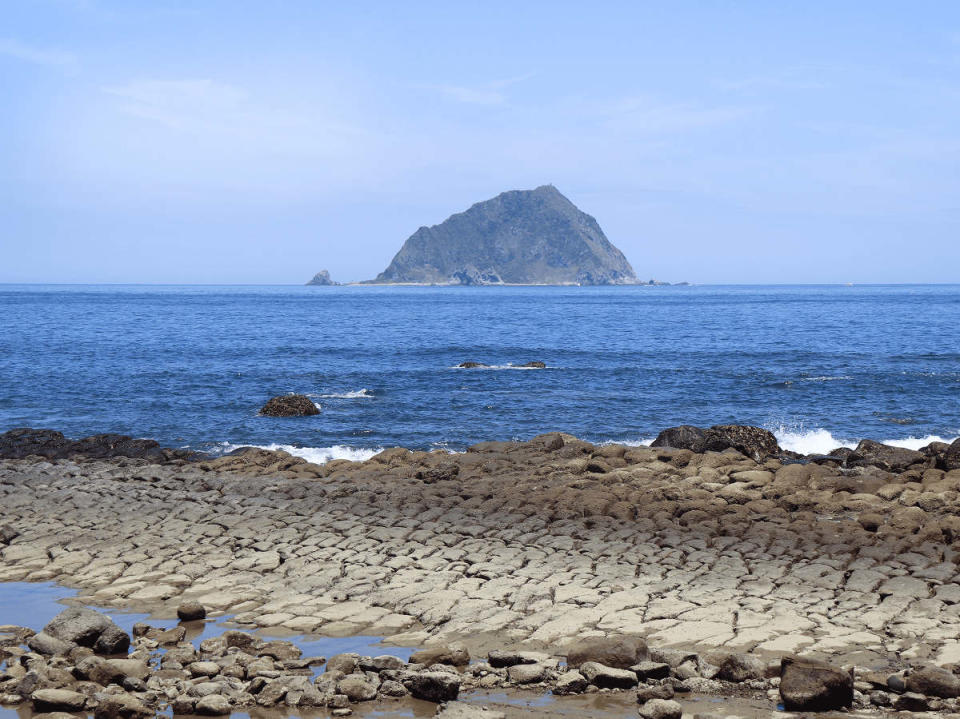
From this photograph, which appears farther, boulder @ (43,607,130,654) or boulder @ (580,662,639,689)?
boulder @ (43,607,130,654)

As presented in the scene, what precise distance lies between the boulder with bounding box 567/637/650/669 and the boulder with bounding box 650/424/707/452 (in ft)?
42.1

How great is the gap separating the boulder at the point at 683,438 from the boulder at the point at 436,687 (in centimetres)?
1402

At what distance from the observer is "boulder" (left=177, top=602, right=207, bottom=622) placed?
10883 mm

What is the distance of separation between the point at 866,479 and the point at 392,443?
534 inches

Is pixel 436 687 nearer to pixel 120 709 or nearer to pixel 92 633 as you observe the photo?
pixel 120 709

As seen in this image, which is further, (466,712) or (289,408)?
(289,408)

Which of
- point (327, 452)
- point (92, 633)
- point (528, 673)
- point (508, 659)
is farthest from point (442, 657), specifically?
point (327, 452)

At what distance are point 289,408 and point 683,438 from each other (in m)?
14.6

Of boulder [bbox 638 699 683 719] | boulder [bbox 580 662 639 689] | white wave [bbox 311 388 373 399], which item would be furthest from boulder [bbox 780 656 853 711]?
white wave [bbox 311 388 373 399]

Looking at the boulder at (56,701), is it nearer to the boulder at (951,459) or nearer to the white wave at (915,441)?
the boulder at (951,459)

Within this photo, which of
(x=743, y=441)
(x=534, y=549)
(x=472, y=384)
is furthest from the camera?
(x=472, y=384)

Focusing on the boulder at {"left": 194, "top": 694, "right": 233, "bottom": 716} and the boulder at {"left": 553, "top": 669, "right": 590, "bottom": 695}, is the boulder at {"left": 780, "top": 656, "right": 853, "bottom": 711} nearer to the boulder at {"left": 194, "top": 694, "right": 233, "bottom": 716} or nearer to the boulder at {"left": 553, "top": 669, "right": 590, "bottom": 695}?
the boulder at {"left": 553, "top": 669, "right": 590, "bottom": 695}

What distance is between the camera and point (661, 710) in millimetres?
7871

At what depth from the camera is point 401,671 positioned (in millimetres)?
8914
